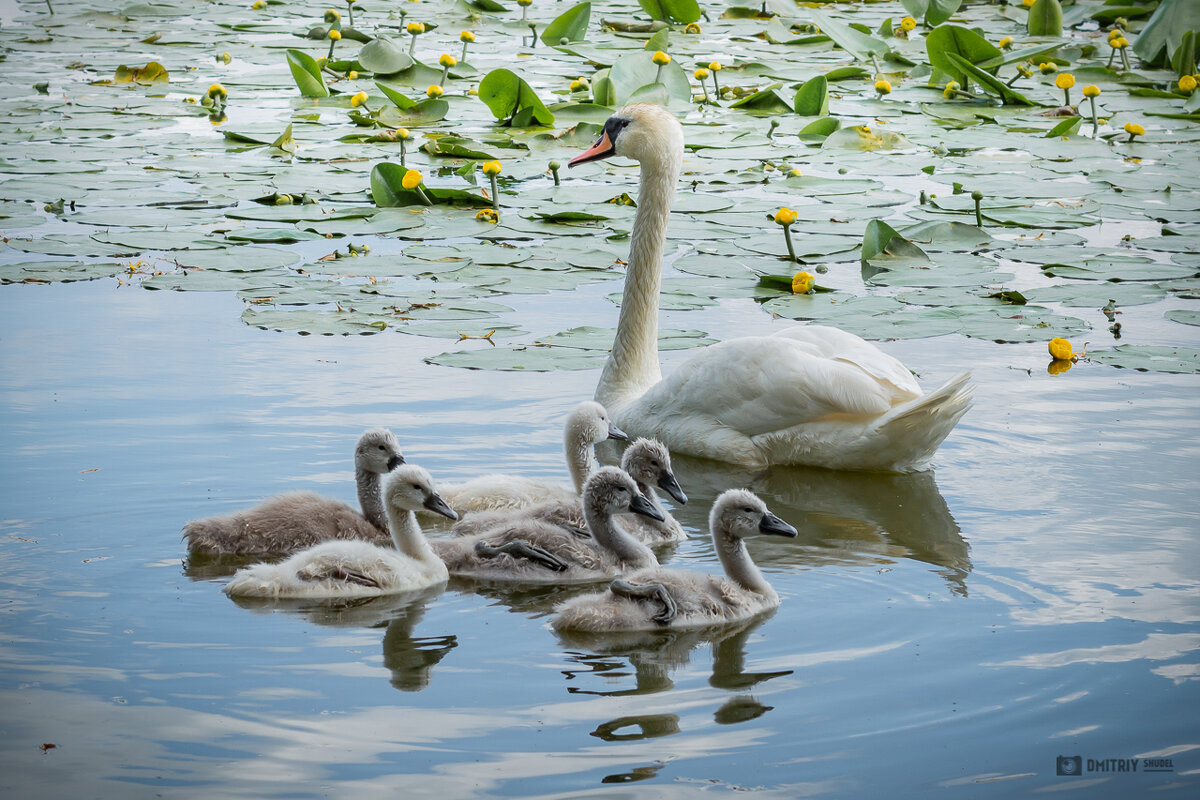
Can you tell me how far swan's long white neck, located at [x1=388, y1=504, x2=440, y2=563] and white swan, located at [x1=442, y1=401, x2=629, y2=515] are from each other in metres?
0.52

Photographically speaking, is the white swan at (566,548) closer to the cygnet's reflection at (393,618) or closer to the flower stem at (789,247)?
the cygnet's reflection at (393,618)

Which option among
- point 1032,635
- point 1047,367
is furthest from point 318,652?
point 1047,367

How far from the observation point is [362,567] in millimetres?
4316

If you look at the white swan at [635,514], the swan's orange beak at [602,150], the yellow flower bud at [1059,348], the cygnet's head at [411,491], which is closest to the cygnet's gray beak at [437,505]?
the cygnet's head at [411,491]

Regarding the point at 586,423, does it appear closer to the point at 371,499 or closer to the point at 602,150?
the point at 371,499

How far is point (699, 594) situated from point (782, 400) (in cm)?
147

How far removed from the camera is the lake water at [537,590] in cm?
339

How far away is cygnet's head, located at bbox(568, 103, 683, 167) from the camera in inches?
256

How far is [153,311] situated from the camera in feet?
24.0

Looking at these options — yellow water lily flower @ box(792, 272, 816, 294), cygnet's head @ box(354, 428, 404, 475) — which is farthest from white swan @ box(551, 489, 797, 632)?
yellow water lily flower @ box(792, 272, 816, 294)

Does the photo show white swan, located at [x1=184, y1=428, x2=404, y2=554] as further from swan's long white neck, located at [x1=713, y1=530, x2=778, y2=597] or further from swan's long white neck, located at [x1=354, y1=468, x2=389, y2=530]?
swan's long white neck, located at [x1=713, y1=530, x2=778, y2=597]

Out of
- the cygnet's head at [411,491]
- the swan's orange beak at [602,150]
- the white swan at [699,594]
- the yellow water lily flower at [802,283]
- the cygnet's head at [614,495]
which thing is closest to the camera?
the white swan at [699,594]

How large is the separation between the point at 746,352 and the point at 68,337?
3318mm

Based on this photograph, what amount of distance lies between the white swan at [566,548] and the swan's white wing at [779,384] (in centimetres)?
107
